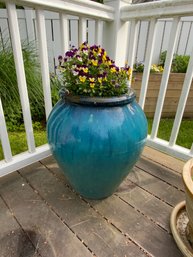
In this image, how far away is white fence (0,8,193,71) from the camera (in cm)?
275

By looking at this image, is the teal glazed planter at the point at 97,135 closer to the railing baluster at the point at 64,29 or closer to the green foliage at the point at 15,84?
the railing baluster at the point at 64,29

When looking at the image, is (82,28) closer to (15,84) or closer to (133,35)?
(133,35)

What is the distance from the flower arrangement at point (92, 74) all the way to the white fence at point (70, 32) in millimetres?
1343

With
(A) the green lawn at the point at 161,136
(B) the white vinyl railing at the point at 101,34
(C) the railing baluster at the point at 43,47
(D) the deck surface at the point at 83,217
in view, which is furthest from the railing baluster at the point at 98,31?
→ (A) the green lawn at the point at 161,136

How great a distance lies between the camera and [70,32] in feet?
10.4

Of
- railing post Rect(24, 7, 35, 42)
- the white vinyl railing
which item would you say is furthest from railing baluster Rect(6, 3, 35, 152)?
railing post Rect(24, 7, 35, 42)

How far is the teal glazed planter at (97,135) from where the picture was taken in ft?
2.98

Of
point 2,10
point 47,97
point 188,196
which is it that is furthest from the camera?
point 2,10

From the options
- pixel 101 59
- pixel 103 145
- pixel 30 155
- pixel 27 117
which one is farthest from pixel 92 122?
pixel 30 155

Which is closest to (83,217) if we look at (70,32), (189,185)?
(189,185)

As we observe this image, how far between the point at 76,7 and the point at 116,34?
395mm

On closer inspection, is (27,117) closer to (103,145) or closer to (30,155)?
(30,155)

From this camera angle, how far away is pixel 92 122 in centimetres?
90

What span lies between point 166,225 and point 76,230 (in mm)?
479
